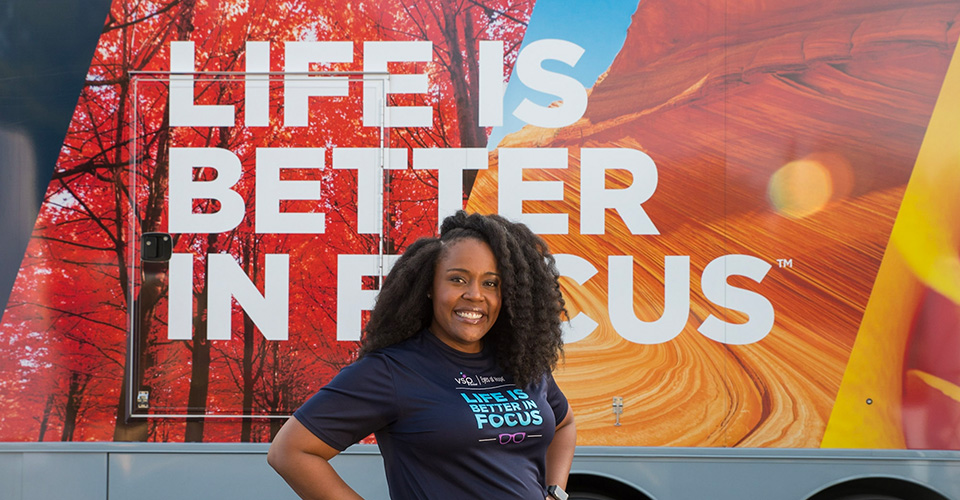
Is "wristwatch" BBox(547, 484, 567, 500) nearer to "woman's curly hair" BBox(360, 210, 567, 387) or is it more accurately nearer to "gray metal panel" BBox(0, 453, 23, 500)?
"woman's curly hair" BBox(360, 210, 567, 387)

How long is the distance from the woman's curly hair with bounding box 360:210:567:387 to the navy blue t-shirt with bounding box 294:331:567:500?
12 cm

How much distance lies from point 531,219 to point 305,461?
6.22ft

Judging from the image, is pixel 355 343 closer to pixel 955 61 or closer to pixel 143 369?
pixel 143 369

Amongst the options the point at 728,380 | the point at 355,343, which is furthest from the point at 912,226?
the point at 355,343

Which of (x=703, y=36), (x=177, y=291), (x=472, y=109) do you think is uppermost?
(x=703, y=36)

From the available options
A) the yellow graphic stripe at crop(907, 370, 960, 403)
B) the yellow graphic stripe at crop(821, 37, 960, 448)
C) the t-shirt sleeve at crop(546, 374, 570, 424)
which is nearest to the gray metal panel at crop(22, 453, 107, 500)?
the t-shirt sleeve at crop(546, 374, 570, 424)

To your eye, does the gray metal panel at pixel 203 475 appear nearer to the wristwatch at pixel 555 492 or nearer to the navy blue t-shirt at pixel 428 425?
the wristwatch at pixel 555 492

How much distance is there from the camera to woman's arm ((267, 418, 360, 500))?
5.37 feet

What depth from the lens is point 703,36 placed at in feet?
10.9

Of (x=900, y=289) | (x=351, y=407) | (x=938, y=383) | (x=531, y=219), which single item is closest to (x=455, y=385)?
(x=351, y=407)

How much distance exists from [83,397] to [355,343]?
50.5 inches

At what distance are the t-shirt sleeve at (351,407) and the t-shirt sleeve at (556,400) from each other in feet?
1.82

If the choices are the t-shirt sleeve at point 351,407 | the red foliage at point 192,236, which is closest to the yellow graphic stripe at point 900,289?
the red foliage at point 192,236

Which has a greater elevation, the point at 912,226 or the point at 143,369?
the point at 912,226
